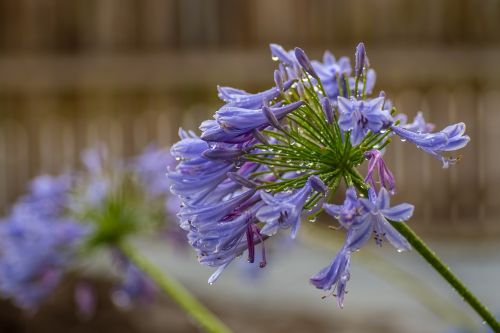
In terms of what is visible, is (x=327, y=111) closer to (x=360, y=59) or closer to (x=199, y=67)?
(x=360, y=59)

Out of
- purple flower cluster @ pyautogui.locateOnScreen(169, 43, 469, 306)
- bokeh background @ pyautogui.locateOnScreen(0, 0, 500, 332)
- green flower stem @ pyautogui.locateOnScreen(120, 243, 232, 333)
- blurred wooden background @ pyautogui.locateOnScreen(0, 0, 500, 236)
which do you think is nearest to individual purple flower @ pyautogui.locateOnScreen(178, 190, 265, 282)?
purple flower cluster @ pyautogui.locateOnScreen(169, 43, 469, 306)

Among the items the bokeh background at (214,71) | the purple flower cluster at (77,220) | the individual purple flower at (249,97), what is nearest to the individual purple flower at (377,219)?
the individual purple flower at (249,97)

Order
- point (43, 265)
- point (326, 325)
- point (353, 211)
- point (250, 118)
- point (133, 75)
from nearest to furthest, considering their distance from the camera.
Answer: point (353, 211)
point (250, 118)
point (43, 265)
point (326, 325)
point (133, 75)

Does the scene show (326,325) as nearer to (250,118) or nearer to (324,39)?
(250,118)

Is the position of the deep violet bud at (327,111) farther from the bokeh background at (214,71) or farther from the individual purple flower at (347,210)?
the bokeh background at (214,71)

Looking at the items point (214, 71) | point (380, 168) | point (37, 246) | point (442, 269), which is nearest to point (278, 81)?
point (380, 168)

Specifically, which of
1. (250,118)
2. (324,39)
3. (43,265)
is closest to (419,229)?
(324,39)
